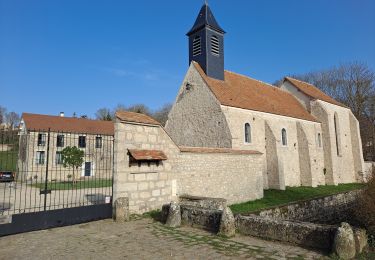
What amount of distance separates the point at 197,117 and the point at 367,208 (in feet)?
39.5

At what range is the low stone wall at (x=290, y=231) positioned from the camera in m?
5.14

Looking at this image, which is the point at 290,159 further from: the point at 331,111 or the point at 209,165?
the point at 209,165

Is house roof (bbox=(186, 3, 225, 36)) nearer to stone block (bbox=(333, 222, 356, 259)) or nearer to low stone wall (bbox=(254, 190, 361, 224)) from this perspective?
low stone wall (bbox=(254, 190, 361, 224))

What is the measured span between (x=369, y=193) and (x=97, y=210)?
25.7 ft

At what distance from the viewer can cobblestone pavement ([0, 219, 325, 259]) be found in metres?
4.88

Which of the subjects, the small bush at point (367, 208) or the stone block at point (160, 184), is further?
the stone block at point (160, 184)

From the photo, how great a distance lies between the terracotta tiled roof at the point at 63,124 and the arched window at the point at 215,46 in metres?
16.1

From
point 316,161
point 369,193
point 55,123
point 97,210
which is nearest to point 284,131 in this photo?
point 316,161

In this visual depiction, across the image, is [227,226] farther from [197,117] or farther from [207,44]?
[207,44]

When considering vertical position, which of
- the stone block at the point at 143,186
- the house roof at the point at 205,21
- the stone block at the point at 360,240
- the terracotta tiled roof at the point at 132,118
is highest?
the house roof at the point at 205,21

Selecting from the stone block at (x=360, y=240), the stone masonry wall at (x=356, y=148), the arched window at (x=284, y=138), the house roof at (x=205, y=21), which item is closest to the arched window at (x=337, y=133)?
the stone masonry wall at (x=356, y=148)

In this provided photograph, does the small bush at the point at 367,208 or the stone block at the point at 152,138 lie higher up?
the stone block at the point at 152,138

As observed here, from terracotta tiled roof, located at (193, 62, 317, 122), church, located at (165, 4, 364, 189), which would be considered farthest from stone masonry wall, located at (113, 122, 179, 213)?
terracotta tiled roof, located at (193, 62, 317, 122)

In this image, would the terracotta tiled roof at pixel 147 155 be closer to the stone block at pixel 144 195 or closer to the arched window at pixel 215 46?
the stone block at pixel 144 195
